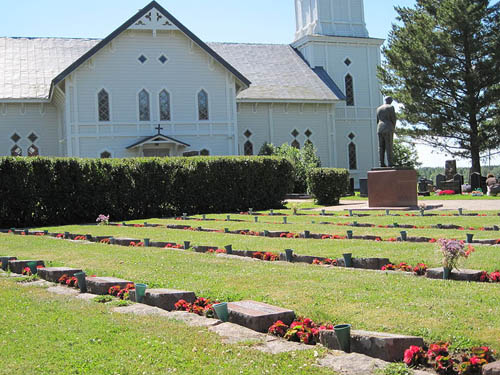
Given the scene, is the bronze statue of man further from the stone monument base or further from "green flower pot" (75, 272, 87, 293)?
"green flower pot" (75, 272, 87, 293)

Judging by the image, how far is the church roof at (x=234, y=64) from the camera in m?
37.6

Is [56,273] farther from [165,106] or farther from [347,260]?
[165,106]

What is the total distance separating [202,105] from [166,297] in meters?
30.6

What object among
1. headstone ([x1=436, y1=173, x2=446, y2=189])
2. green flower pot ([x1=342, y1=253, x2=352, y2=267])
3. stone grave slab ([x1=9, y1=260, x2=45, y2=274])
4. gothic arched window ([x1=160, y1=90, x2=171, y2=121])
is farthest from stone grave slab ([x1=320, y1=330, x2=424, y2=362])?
headstone ([x1=436, y1=173, x2=446, y2=189])

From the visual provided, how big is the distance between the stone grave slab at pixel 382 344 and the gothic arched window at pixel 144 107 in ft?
104

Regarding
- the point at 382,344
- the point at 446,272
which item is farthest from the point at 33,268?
the point at 382,344

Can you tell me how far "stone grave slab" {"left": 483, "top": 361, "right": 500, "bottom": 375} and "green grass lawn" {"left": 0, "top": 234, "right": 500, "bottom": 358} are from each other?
1.92 ft

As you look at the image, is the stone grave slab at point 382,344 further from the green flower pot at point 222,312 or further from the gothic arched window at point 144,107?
the gothic arched window at point 144,107

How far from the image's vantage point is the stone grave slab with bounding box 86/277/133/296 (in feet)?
26.0

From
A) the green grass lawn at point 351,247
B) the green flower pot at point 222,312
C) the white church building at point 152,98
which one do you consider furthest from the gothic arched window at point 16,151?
the green flower pot at point 222,312

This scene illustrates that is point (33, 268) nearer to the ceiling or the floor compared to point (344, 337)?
nearer to the ceiling

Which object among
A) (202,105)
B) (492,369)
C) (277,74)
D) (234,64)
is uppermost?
(234,64)

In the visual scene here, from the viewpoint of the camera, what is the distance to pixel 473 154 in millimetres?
41938

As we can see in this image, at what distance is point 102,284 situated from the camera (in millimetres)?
7922
